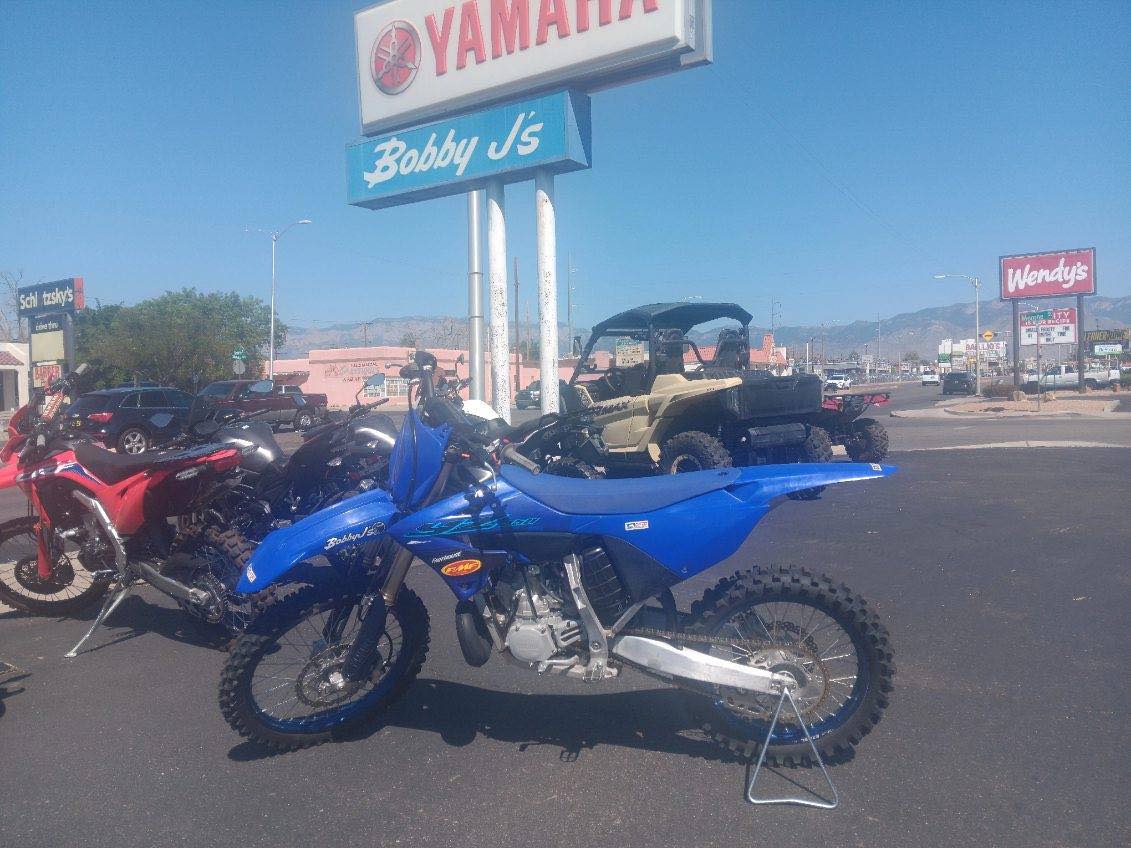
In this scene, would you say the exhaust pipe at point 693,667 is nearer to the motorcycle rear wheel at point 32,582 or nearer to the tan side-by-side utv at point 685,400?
the motorcycle rear wheel at point 32,582

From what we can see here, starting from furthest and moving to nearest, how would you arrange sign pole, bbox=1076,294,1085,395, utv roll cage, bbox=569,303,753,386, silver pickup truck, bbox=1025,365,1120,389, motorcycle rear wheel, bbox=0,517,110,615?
silver pickup truck, bbox=1025,365,1120,389 → sign pole, bbox=1076,294,1085,395 → utv roll cage, bbox=569,303,753,386 → motorcycle rear wheel, bbox=0,517,110,615

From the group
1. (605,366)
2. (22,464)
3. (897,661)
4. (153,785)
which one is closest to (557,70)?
(605,366)

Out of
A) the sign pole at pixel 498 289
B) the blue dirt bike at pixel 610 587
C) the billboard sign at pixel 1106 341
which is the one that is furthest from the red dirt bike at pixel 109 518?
the billboard sign at pixel 1106 341

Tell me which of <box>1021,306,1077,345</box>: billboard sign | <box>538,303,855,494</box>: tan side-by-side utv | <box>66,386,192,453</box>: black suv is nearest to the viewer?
<box>538,303,855,494</box>: tan side-by-side utv

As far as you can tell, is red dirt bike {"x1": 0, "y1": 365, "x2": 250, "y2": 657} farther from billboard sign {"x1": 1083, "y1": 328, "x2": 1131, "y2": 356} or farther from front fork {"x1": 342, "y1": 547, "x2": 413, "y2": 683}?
billboard sign {"x1": 1083, "y1": 328, "x2": 1131, "y2": 356}

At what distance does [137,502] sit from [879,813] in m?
4.24

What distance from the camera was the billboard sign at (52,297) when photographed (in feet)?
110

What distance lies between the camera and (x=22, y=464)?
5152 millimetres

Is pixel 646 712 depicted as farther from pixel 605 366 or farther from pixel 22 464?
pixel 605 366

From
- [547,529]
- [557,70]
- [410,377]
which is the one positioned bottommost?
[547,529]

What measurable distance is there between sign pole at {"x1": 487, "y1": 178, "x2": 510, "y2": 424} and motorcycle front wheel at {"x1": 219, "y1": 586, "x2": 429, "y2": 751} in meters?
10.5

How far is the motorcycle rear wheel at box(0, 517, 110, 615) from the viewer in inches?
215

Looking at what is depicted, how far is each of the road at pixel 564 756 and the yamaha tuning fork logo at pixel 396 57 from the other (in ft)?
42.1

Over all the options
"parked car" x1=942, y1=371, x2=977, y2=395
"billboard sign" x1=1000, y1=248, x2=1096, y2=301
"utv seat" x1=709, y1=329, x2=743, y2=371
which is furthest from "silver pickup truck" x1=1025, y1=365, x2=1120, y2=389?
"utv seat" x1=709, y1=329, x2=743, y2=371
